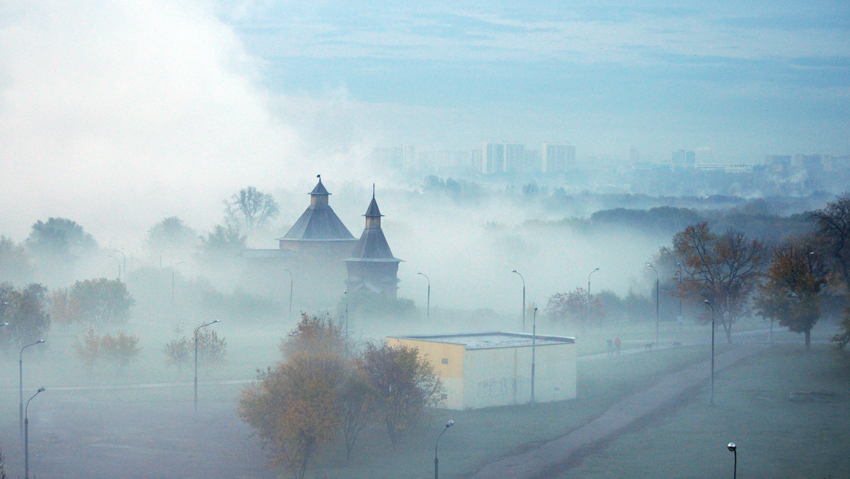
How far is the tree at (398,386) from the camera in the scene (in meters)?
35.9

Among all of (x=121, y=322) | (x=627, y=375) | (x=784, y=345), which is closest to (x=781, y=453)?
(x=627, y=375)

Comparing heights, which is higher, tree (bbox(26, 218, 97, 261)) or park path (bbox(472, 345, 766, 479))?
tree (bbox(26, 218, 97, 261))

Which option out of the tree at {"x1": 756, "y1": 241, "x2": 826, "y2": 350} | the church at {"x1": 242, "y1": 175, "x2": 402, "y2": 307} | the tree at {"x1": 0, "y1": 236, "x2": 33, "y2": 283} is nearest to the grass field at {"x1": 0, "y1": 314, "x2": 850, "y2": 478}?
the tree at {"x1": 756, "y1": 241, "x2": 826, "y2": 350}

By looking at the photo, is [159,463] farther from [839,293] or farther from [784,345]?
[839,293]

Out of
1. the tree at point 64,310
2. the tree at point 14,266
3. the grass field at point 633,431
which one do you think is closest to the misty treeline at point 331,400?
the grass field at point 633,431

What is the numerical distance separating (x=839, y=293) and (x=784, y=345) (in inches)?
535

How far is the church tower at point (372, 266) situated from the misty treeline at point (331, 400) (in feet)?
104

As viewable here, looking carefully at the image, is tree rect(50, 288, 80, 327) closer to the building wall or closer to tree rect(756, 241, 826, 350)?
the building wall

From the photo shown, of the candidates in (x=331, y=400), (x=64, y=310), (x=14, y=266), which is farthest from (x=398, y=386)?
(x=14, y=266)

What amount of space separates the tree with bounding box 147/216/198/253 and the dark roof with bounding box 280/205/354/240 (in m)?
69.7

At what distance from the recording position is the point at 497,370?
41.8m

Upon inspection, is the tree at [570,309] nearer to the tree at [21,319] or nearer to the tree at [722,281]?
the tree at [722,281]

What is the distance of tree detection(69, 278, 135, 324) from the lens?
67500mm

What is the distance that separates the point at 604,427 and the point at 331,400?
13.1 metres
